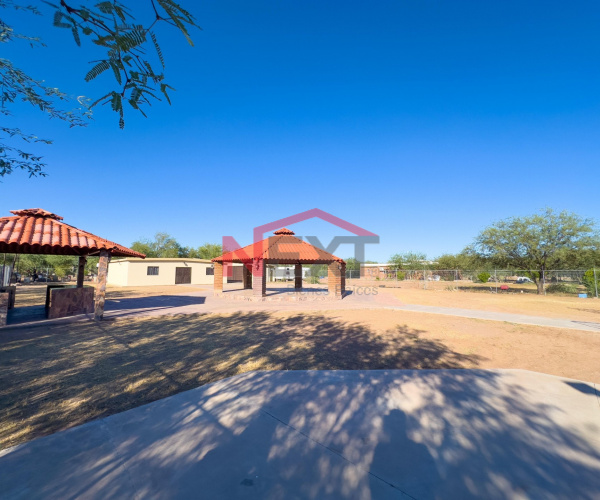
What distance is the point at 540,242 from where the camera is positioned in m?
25.7

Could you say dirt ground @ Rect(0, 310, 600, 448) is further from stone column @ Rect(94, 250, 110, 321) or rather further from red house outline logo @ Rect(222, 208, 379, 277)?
red house outline logo @ Rect(222, 208, 379, 277)

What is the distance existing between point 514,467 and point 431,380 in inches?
88.8

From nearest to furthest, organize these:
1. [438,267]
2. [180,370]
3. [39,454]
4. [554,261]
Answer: [39,454] → [180,370] → [554,261] → [438,267]

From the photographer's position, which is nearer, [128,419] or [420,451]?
[420,451]

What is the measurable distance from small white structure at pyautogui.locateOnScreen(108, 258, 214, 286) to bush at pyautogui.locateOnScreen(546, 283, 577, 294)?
38.6 m

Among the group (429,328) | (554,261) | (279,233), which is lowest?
(429,328)

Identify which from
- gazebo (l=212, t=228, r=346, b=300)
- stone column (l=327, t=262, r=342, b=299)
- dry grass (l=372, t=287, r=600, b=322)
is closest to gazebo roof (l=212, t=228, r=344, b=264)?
gazebo (l=212, t=228, r=346, b=300)

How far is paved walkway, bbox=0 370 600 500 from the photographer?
2.31 metres

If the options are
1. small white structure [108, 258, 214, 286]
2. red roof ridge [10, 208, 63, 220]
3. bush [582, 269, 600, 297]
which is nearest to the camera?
red roof ridge [10, 208, 63, 220]

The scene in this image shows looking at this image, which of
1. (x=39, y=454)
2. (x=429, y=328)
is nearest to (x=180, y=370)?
(x=39, y=454)

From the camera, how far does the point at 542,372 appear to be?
17.6ft

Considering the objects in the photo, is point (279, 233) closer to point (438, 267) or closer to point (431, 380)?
point (431, 380)

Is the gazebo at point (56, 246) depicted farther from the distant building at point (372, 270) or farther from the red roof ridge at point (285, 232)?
the distant building at point (372, 270)

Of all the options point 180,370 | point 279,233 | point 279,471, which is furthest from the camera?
point 279,233
